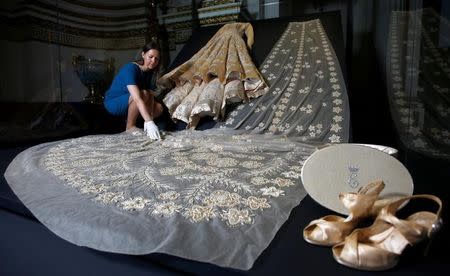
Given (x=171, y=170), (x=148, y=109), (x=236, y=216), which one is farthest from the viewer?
(x=148, y=109)

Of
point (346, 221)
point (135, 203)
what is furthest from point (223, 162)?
point (346, 221)

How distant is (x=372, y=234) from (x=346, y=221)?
6 centimetres

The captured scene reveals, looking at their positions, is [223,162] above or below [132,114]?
below

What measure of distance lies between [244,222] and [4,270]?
2.26 feet

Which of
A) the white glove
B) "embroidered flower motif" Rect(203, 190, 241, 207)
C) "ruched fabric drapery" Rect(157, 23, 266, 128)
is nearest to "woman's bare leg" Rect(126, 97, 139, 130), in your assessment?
"ruched fabric drapery" Rect(157, 23, 266, 128)

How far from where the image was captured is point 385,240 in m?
0.52

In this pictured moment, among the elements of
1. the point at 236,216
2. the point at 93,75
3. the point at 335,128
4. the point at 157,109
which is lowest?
the point at 236,216

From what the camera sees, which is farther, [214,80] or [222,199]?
[214,80]

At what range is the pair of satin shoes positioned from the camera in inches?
20.0

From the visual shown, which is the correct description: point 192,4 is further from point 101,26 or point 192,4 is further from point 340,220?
point 340,220

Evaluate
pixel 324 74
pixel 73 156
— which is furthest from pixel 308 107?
pixel 73 156

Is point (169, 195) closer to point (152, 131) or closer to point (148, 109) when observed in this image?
point (152, 131)

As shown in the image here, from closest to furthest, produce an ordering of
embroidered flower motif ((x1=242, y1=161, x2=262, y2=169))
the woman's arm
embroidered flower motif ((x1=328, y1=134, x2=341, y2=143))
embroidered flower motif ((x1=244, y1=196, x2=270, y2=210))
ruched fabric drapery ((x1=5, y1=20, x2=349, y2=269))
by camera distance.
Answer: ruched fabric drapery ((x1=5, y1=20, x2=349, y2=269)) < embroidered flower motif ((x1=244, y1=196, x2=270, y2=210)) < embroidered flower motif ((x1=242, y1=161, x2=262, y2=169)) < embroidered flower motif ((x1=328, y1=134, x2=341, y2=143)) < the woman's arm

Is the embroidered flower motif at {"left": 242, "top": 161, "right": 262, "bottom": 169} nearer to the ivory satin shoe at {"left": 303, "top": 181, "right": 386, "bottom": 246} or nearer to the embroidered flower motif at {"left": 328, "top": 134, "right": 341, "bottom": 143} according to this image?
the ivory satin shoe at {"left": 303, "top": 181, "right": 386, "bottom": 246}
